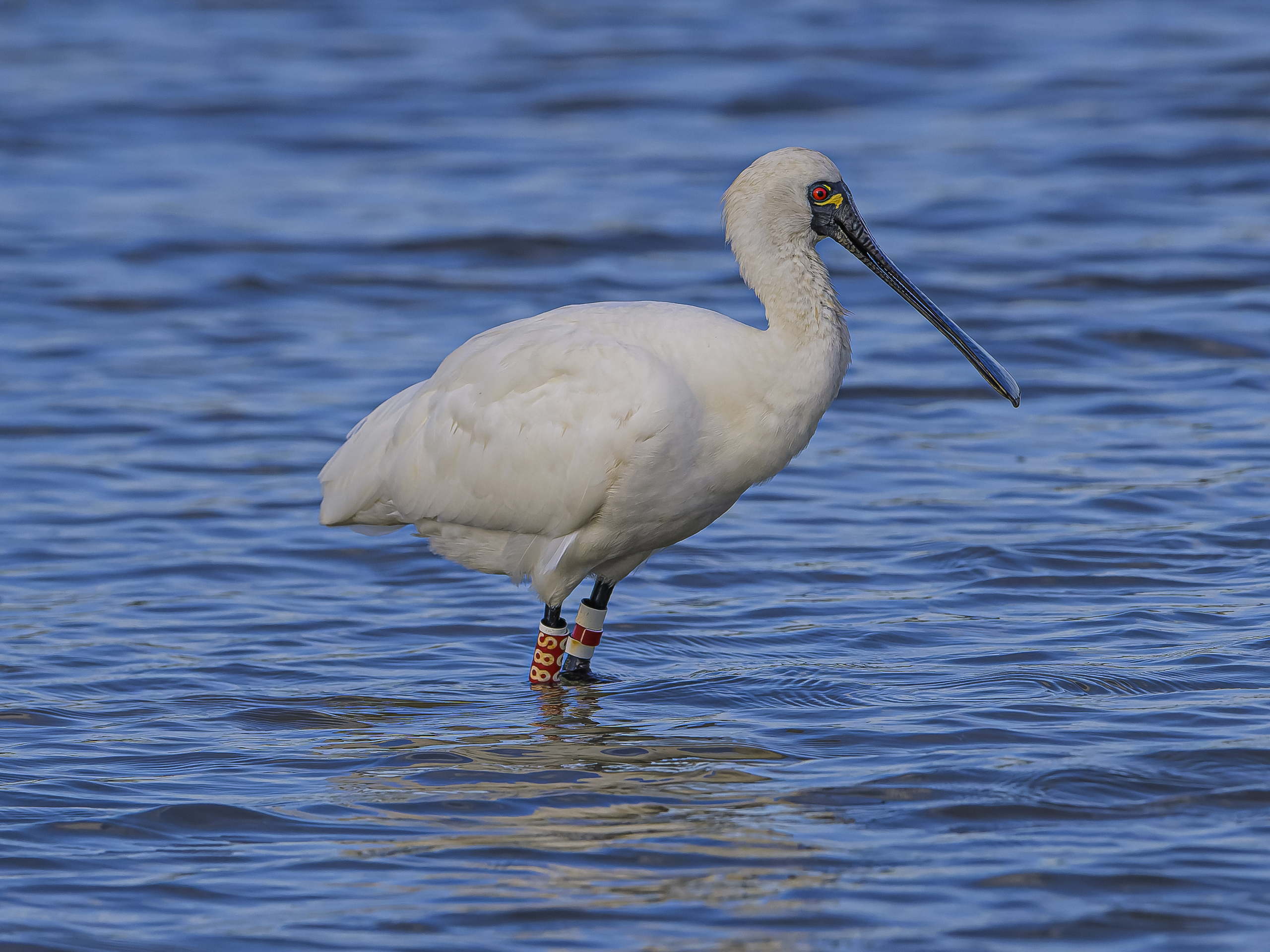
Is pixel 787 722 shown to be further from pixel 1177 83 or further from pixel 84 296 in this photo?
pixel 1177 83

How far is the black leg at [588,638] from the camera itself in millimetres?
9141

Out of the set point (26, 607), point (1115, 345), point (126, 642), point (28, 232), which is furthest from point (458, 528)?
point (28, 232)

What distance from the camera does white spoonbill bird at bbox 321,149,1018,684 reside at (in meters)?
8.33

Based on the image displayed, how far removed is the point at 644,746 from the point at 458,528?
1.75m

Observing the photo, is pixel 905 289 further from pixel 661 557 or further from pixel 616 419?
pixel 661 557

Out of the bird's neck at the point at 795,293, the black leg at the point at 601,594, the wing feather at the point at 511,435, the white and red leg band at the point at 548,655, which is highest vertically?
the bird's neck at the point at 795,293

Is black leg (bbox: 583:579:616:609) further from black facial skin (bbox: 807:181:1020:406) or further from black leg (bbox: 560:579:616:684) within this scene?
black facial skin (bbox: 807:181:1020:406)

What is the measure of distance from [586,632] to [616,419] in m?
1.42

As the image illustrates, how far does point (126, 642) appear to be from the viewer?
961 cm

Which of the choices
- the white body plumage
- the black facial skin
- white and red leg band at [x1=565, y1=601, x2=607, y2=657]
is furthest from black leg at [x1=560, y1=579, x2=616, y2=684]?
the black facial skin

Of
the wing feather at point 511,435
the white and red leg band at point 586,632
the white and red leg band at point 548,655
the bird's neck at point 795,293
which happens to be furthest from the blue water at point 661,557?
the bird's neck at point 795,293

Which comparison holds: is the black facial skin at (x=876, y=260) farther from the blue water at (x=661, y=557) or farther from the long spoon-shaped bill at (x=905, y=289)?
the blue water at (x=661, y=557)

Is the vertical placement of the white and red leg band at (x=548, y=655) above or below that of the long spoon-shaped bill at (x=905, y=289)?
below

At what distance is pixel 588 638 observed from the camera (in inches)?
367
